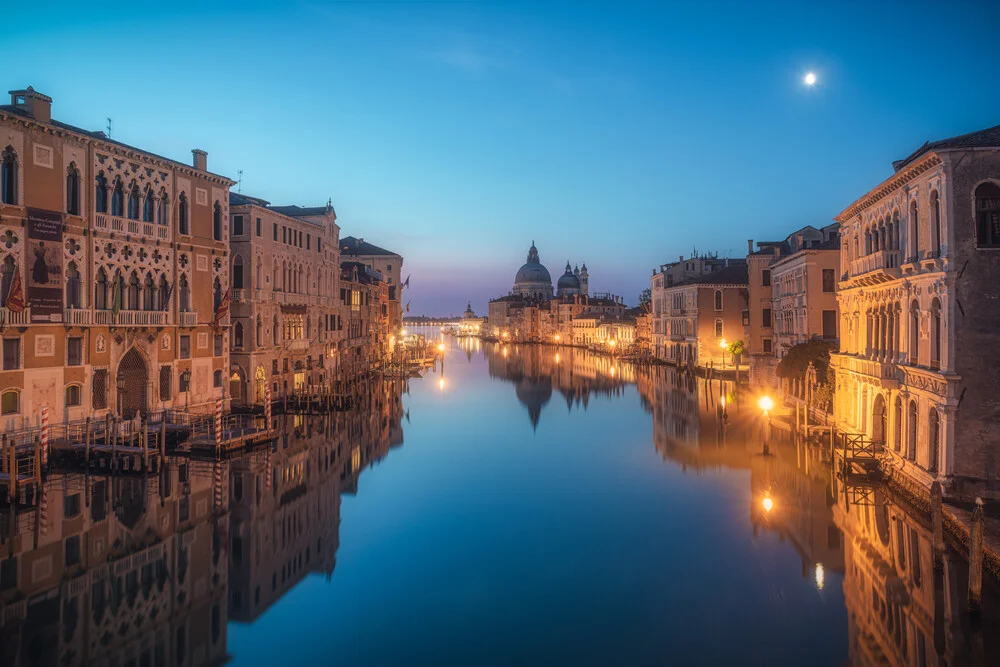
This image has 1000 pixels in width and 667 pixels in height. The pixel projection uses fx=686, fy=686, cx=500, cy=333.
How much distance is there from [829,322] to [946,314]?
51.8 feet

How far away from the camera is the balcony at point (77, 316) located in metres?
20.7

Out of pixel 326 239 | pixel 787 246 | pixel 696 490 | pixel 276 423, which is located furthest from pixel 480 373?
pixel 696 490

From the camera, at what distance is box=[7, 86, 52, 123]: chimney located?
20.1 meters

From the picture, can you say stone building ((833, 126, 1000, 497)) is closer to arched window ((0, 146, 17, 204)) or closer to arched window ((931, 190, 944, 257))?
arched window ((931, 190, 944, 257))

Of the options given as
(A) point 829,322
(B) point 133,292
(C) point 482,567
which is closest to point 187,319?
(B) point 133,292

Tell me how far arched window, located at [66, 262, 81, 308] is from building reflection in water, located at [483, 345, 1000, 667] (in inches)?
767

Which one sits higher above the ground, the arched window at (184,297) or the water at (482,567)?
the arched window at (184,297)

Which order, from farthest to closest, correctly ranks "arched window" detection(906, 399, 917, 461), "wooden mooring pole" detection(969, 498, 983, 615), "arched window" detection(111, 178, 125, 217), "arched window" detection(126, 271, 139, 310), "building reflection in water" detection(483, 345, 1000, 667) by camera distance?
1. "arched window" detection(126, 271, 139, 310)
2. "arched window" detection(111, 178, 125, 217)
3. "arched window" detection(906, 399, 917, 461)
4. "wooden mooring pole" detection(969, 498, 983, 615)
5. "building reflection in water" detection(483, 345, 1000, 667)

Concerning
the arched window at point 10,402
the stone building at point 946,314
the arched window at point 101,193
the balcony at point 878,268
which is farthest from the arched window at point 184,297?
the stone building at point 946,314

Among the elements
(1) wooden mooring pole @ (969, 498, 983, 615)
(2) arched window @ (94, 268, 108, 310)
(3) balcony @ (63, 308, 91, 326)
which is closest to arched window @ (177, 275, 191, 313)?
(2) arched window @ (94, 268, 108, 310)

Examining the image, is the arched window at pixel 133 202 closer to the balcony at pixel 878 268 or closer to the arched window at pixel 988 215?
the balcony at pixel 878 268

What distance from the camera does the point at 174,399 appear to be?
2498 centimetres

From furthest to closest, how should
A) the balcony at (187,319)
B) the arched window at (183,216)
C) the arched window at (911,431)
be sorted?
the arched window at (183,216)
the balcony at (187,319)
the arched window at (911,431)

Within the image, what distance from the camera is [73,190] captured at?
21.2m
